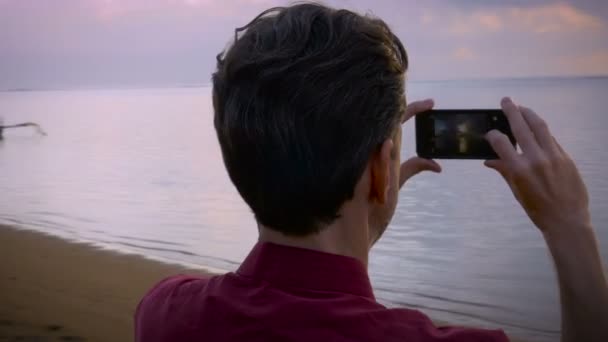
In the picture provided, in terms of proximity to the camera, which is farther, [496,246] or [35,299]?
[496,246]

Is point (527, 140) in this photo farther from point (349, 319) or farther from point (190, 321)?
point (190, 321)

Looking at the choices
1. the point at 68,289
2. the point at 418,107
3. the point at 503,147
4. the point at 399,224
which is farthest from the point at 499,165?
the point at 399,224

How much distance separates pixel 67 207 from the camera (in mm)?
12836

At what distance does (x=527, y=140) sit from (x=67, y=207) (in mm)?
12365

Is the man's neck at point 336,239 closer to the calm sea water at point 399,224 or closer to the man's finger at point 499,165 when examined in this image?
the man's finger at point 499,165

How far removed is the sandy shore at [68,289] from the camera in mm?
5340

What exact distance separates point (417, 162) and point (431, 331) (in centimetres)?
62

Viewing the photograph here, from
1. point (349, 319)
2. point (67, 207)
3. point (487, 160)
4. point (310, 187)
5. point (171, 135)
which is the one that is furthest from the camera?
point (171, 135)

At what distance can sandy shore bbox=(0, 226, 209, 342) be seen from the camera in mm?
5340

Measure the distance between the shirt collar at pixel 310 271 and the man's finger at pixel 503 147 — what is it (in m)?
0.32

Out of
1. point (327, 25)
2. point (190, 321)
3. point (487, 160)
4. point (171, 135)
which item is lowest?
point (171, 135)

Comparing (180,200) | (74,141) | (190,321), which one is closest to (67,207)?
(180,200)

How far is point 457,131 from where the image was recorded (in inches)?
65.6

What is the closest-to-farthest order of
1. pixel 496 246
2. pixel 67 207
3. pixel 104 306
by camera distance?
pixel 104 306 → pixel 496 246 → pixel 67 207
